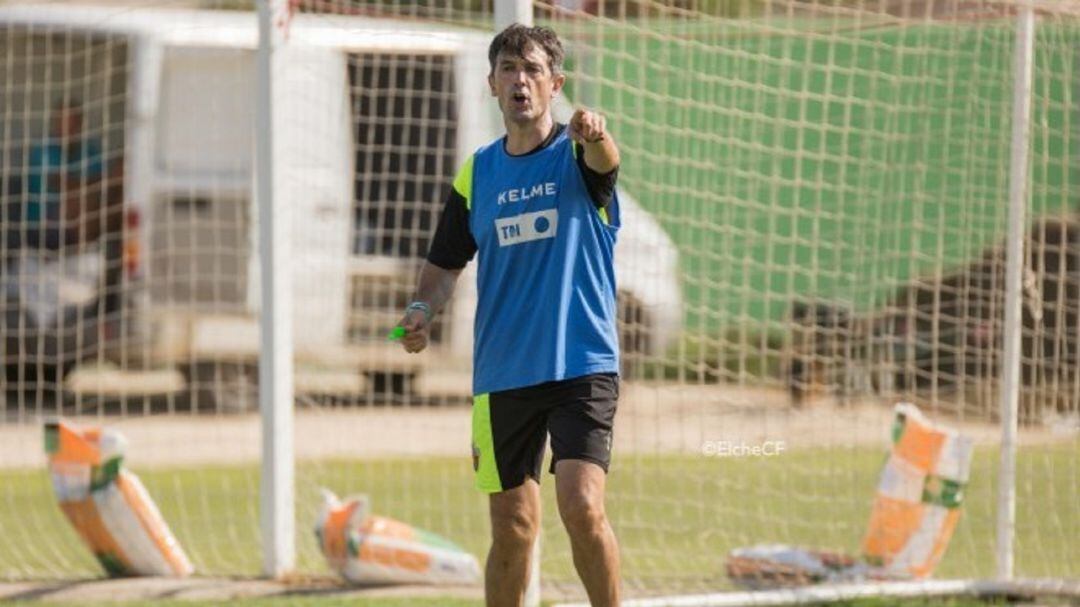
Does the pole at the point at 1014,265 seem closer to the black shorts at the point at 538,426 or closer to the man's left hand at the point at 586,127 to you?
the black shorts at the point at 538,426

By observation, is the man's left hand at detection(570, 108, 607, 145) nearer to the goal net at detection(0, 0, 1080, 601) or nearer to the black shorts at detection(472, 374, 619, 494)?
the black shorts at detection(472, 374, 619, 494)

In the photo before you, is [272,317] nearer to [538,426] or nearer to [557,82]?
[538,426]

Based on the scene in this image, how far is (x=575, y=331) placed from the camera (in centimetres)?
588

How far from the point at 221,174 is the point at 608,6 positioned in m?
6.80

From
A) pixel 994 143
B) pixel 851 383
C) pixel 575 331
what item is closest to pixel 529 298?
pixel 575 331

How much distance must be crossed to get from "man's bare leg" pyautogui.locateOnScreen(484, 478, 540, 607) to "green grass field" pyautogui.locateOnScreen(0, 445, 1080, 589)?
2.41m

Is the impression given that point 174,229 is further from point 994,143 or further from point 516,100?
point 516,100

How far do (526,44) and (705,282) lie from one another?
14.0 feet

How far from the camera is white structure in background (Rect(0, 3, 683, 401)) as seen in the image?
12.2m

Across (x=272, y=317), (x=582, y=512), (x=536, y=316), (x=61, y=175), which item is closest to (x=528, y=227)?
(x=536, y=316)

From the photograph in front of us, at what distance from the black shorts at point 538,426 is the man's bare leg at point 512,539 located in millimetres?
34

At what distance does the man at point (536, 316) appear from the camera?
19.0 feet

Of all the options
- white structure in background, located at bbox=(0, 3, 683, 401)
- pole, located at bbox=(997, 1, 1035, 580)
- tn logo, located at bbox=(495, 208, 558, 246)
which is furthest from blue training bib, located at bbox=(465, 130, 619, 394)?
white structure in background, located at bbox=(0, 3, 683, 401)

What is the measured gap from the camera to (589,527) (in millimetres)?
5664
